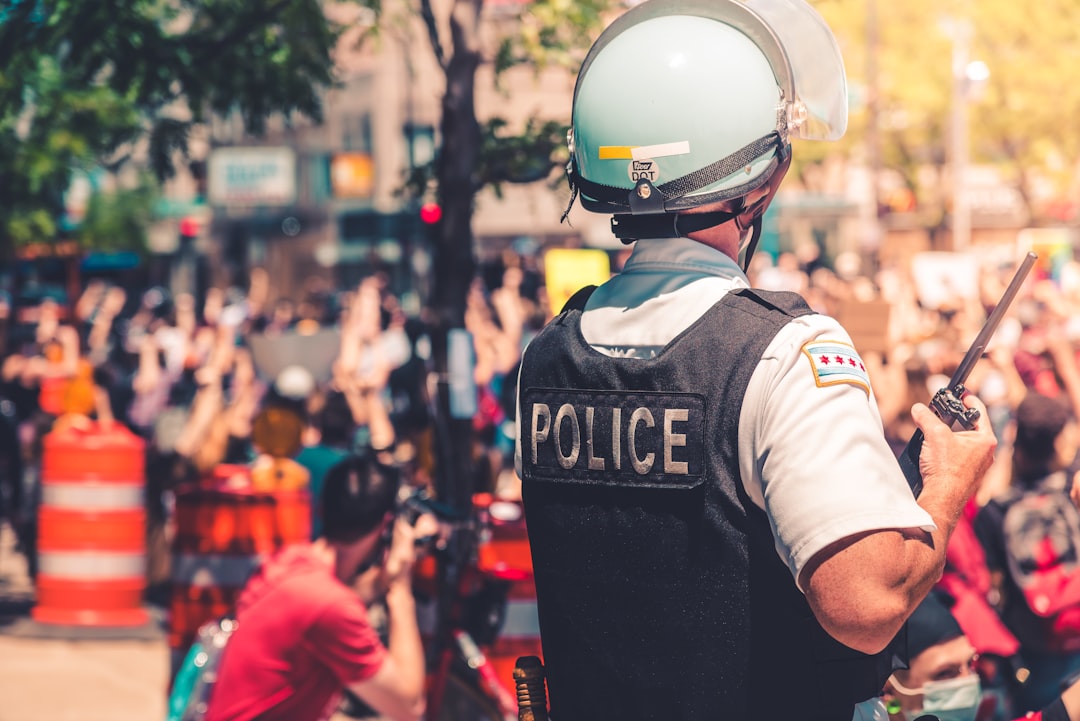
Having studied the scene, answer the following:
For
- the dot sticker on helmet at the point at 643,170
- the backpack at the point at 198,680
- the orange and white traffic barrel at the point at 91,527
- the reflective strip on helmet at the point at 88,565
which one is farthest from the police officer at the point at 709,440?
the reflective strip on helmet at the point at 88,565

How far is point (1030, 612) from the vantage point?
4.75 m

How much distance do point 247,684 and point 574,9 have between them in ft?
12.6

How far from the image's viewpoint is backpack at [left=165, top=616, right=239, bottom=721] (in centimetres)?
412

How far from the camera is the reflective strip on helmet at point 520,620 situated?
5211mm

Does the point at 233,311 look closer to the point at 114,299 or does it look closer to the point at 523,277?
the point at 114,299

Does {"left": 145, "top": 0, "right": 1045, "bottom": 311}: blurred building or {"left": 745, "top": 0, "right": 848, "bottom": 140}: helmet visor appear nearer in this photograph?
{"left": 745, "top": 0, "right": 848, "bottom": 140}: helmet visor

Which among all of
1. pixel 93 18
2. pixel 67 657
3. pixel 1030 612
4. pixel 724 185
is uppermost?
pixel 93 18

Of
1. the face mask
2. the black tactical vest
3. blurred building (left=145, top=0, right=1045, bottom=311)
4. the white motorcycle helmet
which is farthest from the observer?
blurred building (left=145, top=0, right=1045, bottom=311)

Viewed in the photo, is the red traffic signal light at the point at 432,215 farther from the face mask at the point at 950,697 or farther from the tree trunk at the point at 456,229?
the face mask at the point at 950,697

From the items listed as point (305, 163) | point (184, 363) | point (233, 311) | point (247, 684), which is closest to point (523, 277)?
point (233, 311)

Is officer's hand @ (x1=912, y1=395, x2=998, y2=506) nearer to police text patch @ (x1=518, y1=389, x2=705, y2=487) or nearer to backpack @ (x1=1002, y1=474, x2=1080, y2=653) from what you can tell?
police text patch @ (x1=518, y1=389, x2=705, y2=487)

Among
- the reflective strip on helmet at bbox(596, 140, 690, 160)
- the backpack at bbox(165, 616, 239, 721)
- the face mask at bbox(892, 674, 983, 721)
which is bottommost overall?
the backpack at bbox(165, 616, 239, 721)

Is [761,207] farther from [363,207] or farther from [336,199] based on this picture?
[336,199]

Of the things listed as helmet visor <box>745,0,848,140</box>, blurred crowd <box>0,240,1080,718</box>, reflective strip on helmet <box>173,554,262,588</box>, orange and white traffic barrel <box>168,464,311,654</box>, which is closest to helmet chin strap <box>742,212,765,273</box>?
helmet visor <box>745,0,848,140</box>
